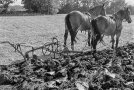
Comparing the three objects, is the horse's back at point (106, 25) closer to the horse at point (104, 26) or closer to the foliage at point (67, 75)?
the horse at point (104, 26)

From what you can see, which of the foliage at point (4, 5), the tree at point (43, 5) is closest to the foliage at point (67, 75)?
the tree at point (43, 5)

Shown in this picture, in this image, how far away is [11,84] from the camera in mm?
4426

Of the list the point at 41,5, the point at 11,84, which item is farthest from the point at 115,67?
the point at 41,5

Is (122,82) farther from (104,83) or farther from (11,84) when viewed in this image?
(11,84)

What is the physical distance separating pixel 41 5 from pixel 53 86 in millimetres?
29409

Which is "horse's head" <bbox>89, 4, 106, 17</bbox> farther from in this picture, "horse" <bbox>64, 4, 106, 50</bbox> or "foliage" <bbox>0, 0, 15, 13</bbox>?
"foliage" <bbox>0, 0, 15, 13</bbox>

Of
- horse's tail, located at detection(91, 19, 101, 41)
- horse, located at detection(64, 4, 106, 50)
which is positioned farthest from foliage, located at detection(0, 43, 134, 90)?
horse, located at detection(64, 4, 106, 50)

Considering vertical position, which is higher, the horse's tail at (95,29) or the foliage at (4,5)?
the foliage at (4,5)

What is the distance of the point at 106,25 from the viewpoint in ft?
26.7

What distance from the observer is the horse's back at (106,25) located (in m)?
7.90

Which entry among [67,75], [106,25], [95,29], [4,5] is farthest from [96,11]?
[4,5]

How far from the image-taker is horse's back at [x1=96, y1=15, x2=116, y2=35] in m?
7.90

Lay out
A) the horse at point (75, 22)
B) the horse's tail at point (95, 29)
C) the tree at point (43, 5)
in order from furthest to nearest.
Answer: the tree at point (43, 5) < the horse at point (75, 22) < the horse's tail at point (95, 29)

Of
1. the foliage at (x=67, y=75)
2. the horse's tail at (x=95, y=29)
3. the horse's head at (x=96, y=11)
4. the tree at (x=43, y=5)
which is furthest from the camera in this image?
the tree at (x=43, y=5)
